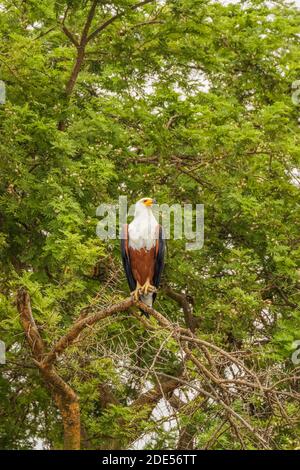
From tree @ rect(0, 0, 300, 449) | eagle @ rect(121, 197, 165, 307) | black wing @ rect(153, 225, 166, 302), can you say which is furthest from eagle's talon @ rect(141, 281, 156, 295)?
tree @ rect(0, 0, 300, 449)

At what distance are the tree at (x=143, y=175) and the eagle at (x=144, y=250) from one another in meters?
0.54

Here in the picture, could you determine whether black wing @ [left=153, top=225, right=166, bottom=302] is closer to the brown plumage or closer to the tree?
the brown plumage

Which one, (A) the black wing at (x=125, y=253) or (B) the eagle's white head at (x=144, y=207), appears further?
(A) the black wing at (x=125, y=253)

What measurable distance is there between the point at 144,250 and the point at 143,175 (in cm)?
A: 274

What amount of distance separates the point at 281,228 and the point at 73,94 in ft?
8.05

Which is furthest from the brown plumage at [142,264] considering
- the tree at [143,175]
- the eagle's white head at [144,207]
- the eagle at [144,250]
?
the tree at [143,175]

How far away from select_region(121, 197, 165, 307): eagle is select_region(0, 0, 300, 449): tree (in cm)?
54

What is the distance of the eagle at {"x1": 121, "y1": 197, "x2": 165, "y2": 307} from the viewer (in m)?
7.61

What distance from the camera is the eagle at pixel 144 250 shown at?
25.0 feet

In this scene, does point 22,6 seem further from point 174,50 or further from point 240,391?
point 240,391

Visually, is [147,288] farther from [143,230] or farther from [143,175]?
[143,175]

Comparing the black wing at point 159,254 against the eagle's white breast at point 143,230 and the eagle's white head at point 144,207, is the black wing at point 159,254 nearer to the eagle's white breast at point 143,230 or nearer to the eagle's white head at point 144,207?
the eagle's white breast at point 143,230

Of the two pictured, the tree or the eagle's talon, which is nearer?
the eagle's talon

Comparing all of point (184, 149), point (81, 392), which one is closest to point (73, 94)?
point (184, 149)
